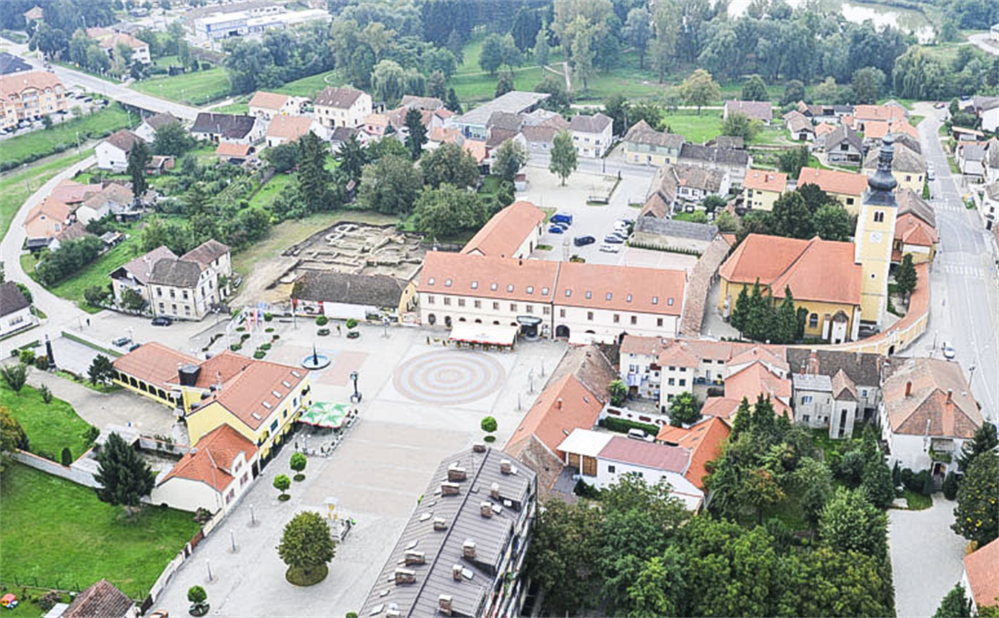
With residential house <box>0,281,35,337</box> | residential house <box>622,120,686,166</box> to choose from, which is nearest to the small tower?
residential house <box>622,120,686,166</box>

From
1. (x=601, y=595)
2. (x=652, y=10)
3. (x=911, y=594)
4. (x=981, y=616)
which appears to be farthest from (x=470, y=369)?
(x=652, y=10)

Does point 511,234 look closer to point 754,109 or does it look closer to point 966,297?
point 966,297

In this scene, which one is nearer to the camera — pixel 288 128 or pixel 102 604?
pixel 102 604

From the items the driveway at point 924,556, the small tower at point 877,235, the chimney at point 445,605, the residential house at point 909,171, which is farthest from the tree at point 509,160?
the chimney at point 445,605

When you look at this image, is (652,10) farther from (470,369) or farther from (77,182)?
(470,369)

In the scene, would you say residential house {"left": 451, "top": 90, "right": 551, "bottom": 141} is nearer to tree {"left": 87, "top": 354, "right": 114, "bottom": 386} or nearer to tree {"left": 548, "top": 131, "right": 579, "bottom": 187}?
tree {"left": 548, "top": 131, "right": 579, "bottom": 187}

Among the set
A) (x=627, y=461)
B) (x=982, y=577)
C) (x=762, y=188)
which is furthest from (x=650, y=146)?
(x=982, y=577)
